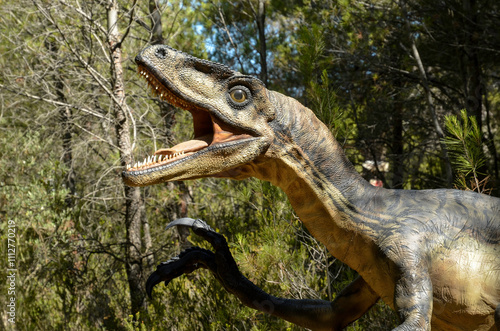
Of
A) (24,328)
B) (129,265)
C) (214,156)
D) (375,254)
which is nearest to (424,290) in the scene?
(375,254)

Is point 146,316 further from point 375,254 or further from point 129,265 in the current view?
point 375,254

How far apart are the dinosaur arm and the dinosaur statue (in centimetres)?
29

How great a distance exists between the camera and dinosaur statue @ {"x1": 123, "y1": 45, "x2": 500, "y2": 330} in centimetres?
184

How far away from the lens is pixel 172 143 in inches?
224

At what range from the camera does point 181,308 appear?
497 cm

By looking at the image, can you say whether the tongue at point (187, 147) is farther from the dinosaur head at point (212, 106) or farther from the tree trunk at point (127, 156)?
the tree trunk at point (127, 156)

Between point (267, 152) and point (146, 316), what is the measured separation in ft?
10.7

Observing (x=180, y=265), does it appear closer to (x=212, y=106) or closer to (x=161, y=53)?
(x=212, y=106)

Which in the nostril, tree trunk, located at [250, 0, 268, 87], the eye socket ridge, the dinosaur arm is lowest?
the dinosaur arm

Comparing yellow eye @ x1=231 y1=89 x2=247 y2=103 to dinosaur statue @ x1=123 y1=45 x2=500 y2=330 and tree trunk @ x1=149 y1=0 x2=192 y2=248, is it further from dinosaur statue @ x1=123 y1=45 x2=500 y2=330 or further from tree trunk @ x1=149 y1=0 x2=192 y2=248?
tree trunk @ x1=149 y1=0 x2=192 y2=248

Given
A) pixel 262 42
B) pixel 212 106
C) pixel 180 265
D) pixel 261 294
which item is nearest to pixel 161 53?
pixel 212 106

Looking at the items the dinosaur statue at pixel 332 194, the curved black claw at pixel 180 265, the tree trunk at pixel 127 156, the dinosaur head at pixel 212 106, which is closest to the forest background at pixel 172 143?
the tree trunk at pixel 127 156

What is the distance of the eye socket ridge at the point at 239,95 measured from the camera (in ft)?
6.28

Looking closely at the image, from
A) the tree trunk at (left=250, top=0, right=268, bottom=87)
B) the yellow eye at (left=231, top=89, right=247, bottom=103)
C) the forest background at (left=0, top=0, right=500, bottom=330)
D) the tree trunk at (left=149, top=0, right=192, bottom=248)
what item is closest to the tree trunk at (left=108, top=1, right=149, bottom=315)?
the forest background at (left=0, top=0, right=500, bottom=330)
